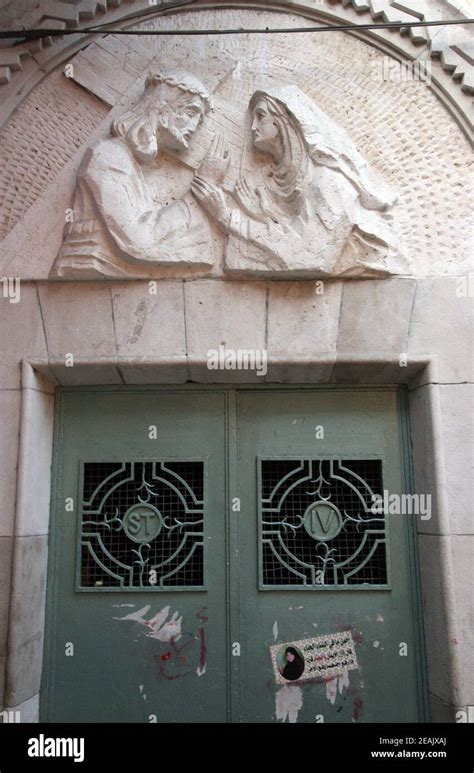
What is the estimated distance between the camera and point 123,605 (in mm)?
3805

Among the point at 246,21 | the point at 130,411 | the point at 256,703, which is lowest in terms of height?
the point at 256,703

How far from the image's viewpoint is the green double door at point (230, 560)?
3.73 metres

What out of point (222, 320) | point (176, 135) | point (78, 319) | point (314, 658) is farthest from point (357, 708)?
point (176, 135)

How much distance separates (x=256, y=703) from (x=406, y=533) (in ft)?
4.40

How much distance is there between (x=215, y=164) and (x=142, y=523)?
7.44ft

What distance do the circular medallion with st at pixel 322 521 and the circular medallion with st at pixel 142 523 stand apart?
35.6 inches

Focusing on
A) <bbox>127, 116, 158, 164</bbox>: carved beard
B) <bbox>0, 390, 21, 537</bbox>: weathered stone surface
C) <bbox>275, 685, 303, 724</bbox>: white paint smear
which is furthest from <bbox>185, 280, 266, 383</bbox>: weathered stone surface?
<bbox>275, 685, 303, 724</bbox>: white paint smear

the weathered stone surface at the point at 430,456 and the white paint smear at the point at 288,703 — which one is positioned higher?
the weathered stone surface at the point at 430,456

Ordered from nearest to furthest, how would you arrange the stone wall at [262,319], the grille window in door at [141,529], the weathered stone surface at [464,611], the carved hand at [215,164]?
1. the weathered stone surface at [464,611]
2. the stone wall at [262,319]
3. the grille window in door at [141,529]
4. the carved hand at [215,164]

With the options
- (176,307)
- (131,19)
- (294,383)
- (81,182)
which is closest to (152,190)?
(81,182)

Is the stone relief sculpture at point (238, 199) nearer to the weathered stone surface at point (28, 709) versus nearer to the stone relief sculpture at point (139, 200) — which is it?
the stone relief sculpture at point (139, 200)

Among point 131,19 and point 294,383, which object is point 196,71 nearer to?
point 131,19

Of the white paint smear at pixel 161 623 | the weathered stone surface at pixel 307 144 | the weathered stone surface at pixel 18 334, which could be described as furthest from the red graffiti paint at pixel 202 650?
the weathered stone surface at pixel 307 144

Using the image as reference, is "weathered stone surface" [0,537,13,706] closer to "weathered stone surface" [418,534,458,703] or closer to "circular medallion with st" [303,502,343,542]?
"circular medallion with st" [303,502,343,542]
